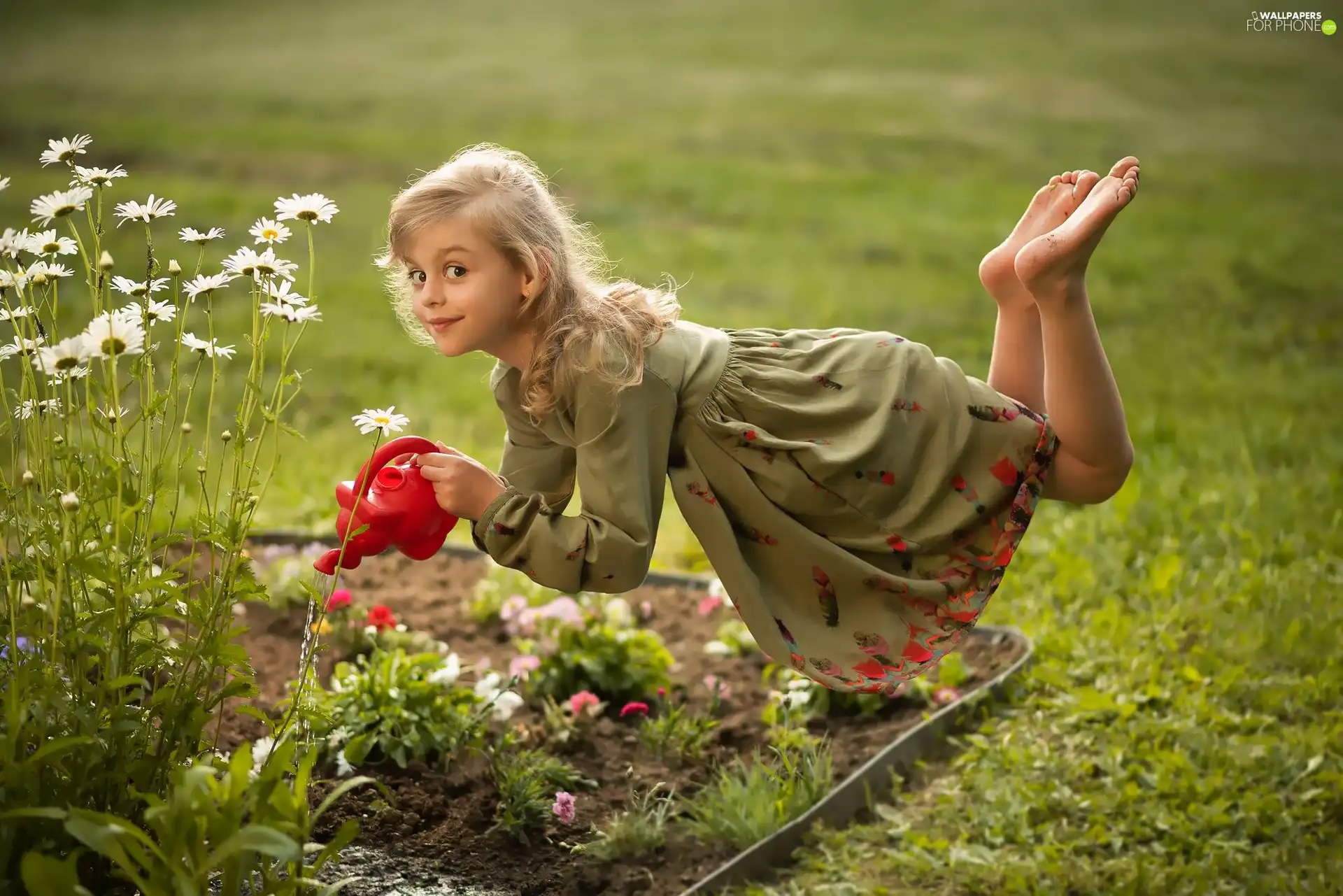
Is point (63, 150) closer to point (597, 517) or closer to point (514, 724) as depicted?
point (597, 517)

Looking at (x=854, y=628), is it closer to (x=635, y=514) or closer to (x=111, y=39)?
(x=635, y=514)

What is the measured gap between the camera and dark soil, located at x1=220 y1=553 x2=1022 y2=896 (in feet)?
8.95

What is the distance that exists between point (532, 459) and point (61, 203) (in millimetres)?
966

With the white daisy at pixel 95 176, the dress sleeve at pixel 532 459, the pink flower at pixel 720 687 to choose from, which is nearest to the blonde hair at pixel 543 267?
the dress sleeve at pixel 532 459

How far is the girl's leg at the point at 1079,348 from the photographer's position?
7.97ft

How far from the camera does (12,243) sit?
1.97m

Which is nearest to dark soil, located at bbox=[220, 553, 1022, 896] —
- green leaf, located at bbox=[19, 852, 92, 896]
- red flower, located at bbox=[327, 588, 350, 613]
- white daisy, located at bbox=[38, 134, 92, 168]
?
red flower, located at bbox=[327, 588, 350, 613]

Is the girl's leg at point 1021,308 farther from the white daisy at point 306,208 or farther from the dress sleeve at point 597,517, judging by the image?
the white daisy at point 306,208

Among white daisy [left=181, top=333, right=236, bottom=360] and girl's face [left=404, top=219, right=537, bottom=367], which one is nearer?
white daisy [left=181, top=333, right=236, bottom=360]

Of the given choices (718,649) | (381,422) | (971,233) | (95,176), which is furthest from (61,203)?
(971,233)

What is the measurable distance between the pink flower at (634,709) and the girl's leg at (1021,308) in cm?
110

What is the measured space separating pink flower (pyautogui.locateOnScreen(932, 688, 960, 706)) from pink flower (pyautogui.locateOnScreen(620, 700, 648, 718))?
0.70 meters

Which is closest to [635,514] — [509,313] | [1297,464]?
[509,313]

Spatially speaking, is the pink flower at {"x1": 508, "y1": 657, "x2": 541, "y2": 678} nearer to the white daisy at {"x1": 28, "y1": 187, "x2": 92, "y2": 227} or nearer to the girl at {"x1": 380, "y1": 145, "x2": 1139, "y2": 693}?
the girl at {"x1": 380, "y1": 145, "x2": 1139, "y2": 693}
